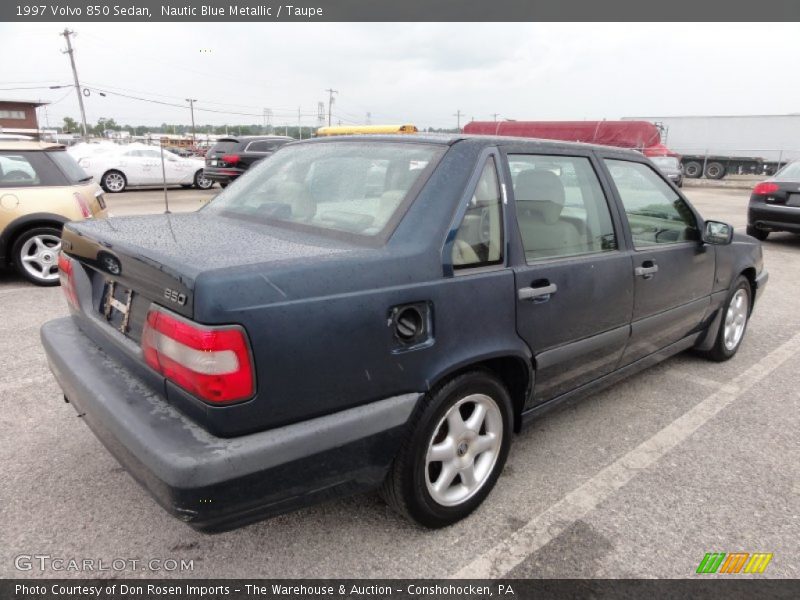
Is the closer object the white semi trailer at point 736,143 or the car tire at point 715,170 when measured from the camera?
the white semi trailer at point 736,143

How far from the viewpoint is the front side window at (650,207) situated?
3152mm

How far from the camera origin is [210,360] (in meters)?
1.69

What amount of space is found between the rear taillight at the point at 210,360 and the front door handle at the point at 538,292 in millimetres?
1214

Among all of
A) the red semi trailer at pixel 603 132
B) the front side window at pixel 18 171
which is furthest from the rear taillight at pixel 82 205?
the red semi trailer at pixel 603 132

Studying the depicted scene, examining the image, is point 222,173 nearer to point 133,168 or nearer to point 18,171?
point 133,168

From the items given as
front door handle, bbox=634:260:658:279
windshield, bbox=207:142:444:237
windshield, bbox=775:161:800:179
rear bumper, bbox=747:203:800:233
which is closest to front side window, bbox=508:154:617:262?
front door handle, bbox=634:260:658:279

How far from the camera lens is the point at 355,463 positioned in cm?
196

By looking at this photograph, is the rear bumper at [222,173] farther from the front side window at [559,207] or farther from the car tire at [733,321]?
the front side window at [559,207]

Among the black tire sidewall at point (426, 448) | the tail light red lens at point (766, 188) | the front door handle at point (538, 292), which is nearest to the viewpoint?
the black tire sidewall at point (426, 448)

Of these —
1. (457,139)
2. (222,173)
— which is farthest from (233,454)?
(222,173)

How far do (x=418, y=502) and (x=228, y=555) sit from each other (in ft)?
2.53

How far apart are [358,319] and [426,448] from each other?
24.6 inches

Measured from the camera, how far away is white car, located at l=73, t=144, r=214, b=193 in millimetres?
16781

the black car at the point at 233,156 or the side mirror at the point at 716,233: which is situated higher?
the side mirror at the point at 716,233
